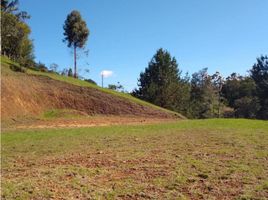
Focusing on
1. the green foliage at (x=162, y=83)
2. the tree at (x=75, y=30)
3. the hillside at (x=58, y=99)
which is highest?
the tree at (x=75, y=30)

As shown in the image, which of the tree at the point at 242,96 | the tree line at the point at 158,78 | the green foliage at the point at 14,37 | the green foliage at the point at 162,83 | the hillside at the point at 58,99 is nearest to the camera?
the hillside at the point at 58,99

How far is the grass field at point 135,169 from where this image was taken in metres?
6.31

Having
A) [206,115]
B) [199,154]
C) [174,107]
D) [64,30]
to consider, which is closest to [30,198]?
[199,154]

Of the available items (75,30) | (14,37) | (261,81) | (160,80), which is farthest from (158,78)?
(261,81)

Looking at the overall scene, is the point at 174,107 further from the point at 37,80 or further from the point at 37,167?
the point at 37,167

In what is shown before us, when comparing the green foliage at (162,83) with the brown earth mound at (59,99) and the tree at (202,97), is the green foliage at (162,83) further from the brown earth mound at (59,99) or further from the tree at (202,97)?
the brown earth mound at (59,99)

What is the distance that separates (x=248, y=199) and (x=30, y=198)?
3.37 meters

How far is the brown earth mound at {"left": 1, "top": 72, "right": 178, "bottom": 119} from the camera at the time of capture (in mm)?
25094

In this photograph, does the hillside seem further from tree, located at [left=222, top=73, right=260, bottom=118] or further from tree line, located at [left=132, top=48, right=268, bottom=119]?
tree, located at [left=222, top=73, right=260, bottom=118]

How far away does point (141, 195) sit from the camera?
20.4 ft

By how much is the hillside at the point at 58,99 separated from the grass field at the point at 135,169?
12533mm

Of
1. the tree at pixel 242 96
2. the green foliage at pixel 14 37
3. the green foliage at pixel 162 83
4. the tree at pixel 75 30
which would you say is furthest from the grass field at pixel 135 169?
the tree at pixel 242 96

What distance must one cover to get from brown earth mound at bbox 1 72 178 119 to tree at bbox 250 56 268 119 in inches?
1436

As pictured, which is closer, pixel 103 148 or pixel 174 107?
pixel 103 148
